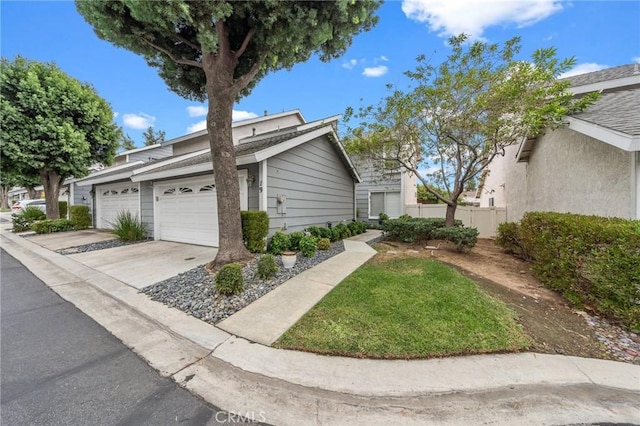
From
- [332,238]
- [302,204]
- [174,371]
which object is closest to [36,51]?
[302,204]

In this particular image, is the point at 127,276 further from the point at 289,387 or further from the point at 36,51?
the point at 36,51

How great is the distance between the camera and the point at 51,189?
1273 centimetres

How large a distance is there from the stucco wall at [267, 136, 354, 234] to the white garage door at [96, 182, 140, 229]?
717 cm

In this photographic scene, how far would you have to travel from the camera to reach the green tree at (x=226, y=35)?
4.32 meters

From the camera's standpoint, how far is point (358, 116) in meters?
8.87

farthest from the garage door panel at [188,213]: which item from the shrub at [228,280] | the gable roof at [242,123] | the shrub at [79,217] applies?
the shrub at [79,217]

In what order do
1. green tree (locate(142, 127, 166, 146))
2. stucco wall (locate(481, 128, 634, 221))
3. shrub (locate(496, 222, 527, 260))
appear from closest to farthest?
stucco wall (locate(481, 128, 634, 221)), shrub (locate(496, 222, 527, 260)), green tree (locate(142, 127, 166, 146))

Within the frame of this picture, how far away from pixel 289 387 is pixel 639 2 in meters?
10.6

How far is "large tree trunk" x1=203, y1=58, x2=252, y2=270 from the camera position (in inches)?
203

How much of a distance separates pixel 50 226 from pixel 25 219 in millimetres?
3602

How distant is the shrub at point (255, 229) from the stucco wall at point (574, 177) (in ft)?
23.9

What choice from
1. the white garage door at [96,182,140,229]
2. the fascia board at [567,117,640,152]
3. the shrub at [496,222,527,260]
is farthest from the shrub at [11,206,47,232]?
the fascia board at [567,117,640,152]

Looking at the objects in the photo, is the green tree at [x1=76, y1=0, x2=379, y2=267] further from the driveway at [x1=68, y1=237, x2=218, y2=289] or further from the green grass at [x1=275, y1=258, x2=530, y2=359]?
the green grass at [x1=275, y1=258, x2=530, y2=359]

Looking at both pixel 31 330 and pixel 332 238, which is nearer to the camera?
pixel 31 330
